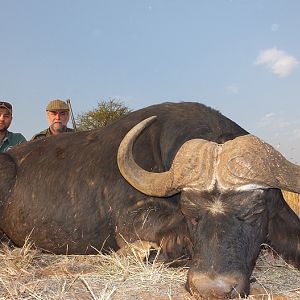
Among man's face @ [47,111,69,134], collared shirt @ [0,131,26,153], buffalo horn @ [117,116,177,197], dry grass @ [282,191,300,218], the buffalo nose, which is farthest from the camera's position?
dry grass @ [282,191,300,218]

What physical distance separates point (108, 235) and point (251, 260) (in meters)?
1.81

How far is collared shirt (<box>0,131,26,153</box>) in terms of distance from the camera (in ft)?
28.2

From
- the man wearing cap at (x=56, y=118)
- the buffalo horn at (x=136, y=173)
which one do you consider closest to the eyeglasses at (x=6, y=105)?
the man wearing cap at (x=56, y=118)

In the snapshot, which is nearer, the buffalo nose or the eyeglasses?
the buffalo nose

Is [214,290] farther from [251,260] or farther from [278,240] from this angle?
[278,240]

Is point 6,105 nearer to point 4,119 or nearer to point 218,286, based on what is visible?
point 4,119

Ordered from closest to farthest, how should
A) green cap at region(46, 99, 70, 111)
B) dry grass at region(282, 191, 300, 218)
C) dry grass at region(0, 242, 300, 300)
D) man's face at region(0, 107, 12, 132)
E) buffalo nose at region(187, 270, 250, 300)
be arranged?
buffalo nose at region(187, 270, 250, 300) < dry grass at region(0, 242, 300, 300) < man's face at region(0, 107, 12, 132) < green cap at region(46, 99, 70, 111) < dry grass at region(282, 191, 300, 218)

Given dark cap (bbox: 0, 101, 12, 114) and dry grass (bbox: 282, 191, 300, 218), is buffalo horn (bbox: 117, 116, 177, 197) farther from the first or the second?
dry grass (bbox: 282, 191, 300, 218)

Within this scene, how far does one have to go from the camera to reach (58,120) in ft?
29.6

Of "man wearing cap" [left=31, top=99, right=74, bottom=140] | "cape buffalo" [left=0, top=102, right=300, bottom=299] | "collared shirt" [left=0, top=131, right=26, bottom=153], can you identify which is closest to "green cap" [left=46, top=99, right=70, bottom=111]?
"man wearing cap" [left=31, top=99, right=74, bottom=140]

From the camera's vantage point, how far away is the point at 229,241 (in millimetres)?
3391

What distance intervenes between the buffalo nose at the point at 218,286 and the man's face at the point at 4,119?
5.96 m

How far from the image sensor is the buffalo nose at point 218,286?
10.4ft

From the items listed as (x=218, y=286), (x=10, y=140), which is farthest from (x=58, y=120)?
(x=218, y=286)
